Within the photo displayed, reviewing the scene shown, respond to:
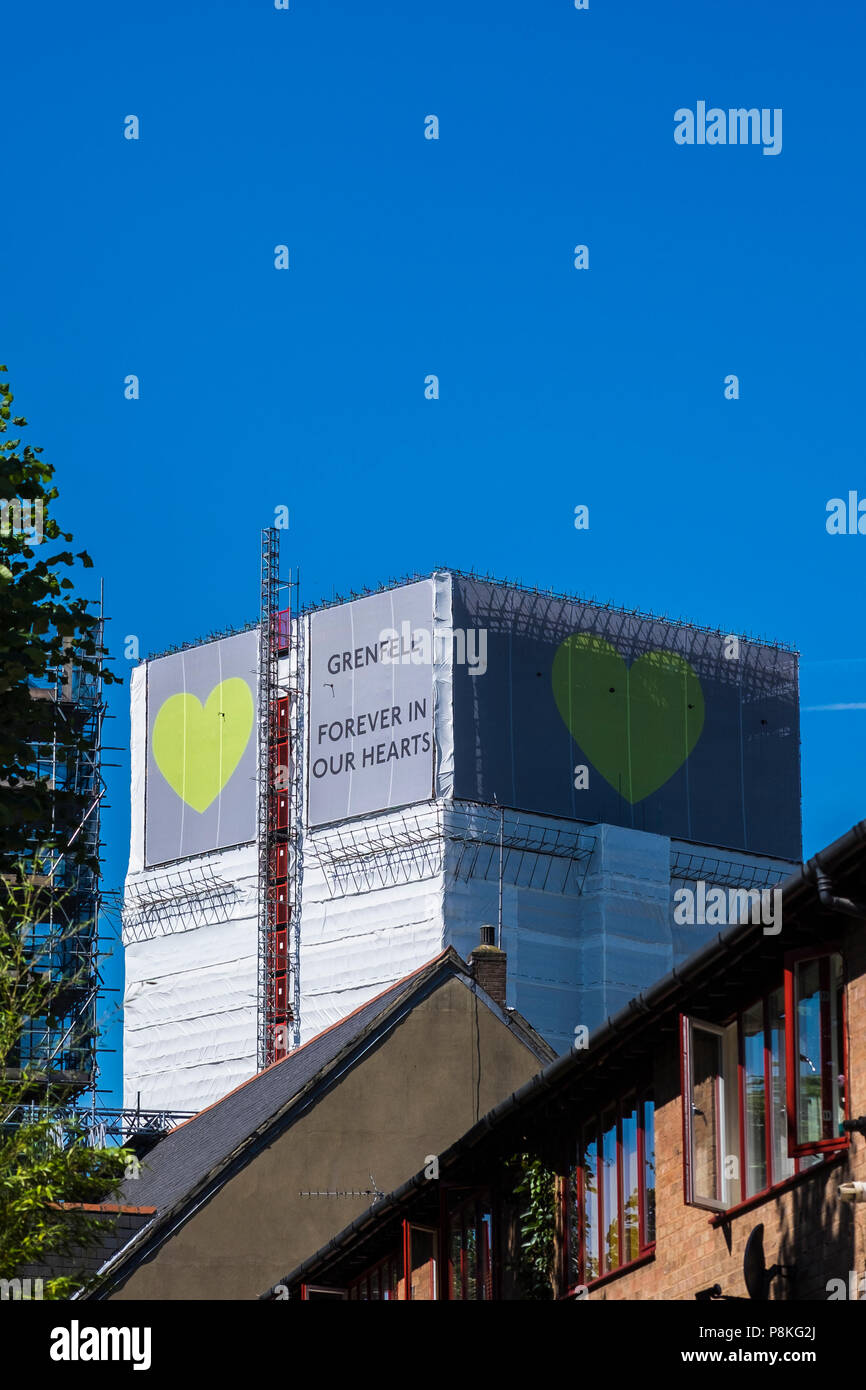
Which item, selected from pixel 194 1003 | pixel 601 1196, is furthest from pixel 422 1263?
pixel 194 1003

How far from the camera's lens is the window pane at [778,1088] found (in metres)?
21.6

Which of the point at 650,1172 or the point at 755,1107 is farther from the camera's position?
the point at 650,1172

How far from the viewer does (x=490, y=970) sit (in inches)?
1556

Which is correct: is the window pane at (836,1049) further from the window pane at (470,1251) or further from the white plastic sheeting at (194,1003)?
the white plastic sheeting at (194,1003)

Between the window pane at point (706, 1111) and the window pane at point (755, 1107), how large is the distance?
0.62m

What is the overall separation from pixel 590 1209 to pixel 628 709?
261 feet

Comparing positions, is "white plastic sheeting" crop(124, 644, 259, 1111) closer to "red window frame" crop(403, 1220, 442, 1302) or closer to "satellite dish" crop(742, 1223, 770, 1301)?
"red window frame" crop(403, 1220, 442, 1302)

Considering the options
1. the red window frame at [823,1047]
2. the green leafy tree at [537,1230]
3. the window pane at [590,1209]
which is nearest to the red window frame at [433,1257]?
the green leafy tree at [537,1230]

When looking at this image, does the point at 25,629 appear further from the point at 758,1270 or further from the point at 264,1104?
the point at 264,1104

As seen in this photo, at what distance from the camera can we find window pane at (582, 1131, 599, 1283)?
26266 millimetres

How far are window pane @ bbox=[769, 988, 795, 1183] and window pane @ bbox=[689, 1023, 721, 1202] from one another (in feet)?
4.06

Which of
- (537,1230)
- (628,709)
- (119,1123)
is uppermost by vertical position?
(628,709)
